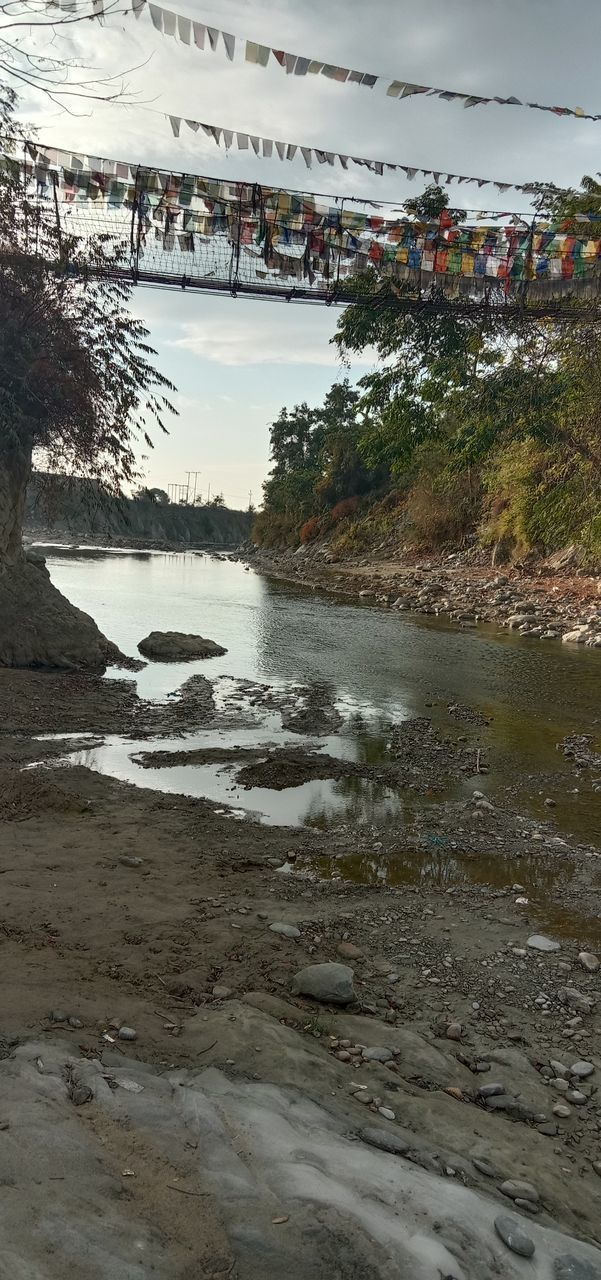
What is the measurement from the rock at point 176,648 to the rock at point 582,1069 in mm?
10865

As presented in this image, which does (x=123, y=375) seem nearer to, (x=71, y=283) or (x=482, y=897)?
(x=71, y=283)

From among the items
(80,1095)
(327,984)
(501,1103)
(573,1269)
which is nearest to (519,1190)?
(573,1269)

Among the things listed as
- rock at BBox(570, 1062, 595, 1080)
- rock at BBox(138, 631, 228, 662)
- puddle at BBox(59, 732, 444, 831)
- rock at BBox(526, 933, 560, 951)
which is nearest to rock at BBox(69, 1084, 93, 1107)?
rock at BBox(570, 1062, 595, 1080)

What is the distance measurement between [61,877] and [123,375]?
1030 cm

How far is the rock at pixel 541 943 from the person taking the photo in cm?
455

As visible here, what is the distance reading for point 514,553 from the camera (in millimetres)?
26969

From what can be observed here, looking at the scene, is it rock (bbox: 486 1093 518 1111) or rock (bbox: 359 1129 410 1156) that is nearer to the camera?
rock (bbox: 359 1129 410 1156)

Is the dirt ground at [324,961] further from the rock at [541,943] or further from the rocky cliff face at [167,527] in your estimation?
the rocky cliff face at [167,527]

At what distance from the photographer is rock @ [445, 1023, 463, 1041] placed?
11.9 feet

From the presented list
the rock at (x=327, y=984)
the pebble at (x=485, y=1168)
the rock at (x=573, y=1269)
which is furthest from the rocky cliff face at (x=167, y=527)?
the rock at (x=573, y=1269)

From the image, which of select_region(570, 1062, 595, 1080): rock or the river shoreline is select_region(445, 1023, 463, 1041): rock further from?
select_region(570, 1062, 595, 1080): rock

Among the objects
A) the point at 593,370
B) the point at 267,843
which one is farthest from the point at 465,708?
the point at 593,370

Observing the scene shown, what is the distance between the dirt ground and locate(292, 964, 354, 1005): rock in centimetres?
5

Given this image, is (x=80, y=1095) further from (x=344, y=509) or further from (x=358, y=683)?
(x=344, y=509)
